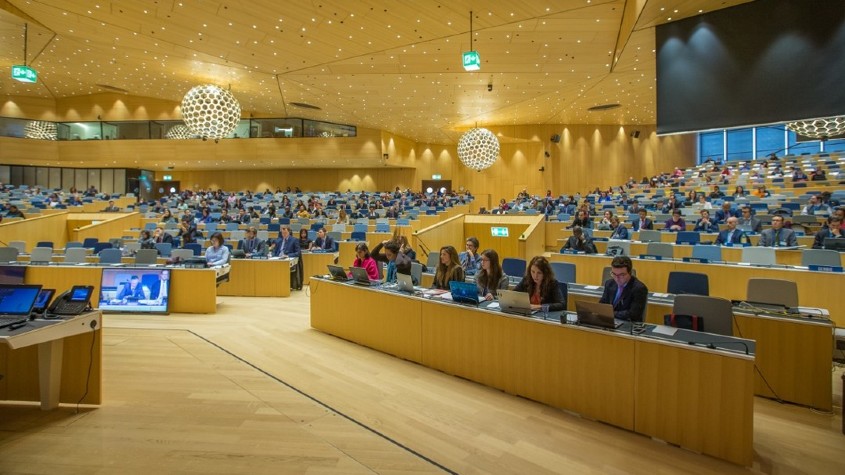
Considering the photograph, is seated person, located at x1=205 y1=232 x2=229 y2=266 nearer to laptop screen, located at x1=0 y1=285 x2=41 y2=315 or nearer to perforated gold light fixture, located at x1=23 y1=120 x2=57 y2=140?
laptop screen, located at x1=0 y1=285 x2=41 y2=315

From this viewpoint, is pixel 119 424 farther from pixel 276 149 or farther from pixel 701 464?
pixel 276 149

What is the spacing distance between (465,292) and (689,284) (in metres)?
2.27

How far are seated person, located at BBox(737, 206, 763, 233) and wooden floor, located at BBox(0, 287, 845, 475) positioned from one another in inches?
211

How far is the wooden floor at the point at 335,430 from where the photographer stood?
280cm

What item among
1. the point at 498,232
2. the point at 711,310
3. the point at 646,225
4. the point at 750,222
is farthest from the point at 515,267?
the point at 498,232

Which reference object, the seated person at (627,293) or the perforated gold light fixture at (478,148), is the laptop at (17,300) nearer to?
the seated person at (627,293)

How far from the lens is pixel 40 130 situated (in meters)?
21.8

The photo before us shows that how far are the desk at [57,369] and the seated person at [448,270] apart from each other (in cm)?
320

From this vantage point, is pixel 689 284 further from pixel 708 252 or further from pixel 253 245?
pixel 253 245

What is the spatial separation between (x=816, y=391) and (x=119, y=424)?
5315 millimetres

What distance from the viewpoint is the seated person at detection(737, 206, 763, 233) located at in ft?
28.0

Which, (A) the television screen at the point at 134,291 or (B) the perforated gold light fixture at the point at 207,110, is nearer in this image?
(A) the television screen at the point at 134,291

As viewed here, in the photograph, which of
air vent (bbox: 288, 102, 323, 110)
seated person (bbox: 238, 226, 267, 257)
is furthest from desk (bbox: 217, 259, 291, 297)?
air vent (bbox: 288, 102, 323, 110)

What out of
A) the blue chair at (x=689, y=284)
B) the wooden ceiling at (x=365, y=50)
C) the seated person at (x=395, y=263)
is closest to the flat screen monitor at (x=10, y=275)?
the seated person at (x=395, y=263)
